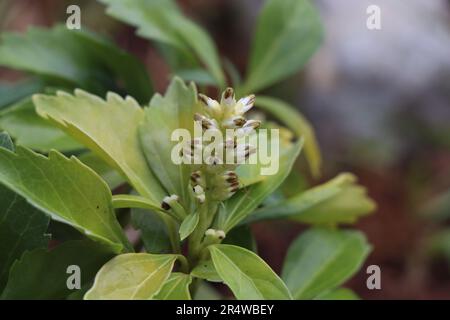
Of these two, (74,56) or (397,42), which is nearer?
(74,56)

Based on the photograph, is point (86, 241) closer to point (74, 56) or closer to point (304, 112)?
point (74, 56)

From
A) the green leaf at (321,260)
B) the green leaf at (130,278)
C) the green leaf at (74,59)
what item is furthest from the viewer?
the green leaf at (74,59)

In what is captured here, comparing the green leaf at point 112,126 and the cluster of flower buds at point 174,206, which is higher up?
the green leaf at point 112,126

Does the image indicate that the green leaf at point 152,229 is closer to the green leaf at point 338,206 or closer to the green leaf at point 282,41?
the green leaf at point 338,206

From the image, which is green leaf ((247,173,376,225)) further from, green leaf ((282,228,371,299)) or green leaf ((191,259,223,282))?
green leaf ((191,259,223,282))

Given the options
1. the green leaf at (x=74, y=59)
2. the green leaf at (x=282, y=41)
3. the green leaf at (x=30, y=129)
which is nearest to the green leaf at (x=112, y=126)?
the green leaf at (x=30, y=129)

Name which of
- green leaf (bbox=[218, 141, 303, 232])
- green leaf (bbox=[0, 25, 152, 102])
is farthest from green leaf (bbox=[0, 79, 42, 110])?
green leaf (bbox=[218, 141, 303, 232])
